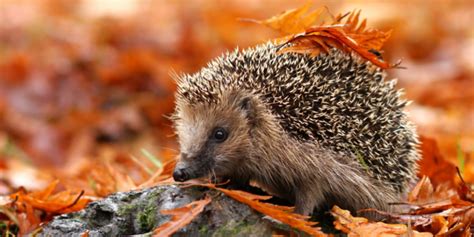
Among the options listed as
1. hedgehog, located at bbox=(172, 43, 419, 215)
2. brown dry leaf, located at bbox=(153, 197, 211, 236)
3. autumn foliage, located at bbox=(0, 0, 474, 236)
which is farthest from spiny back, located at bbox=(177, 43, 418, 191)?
brown dry leaf, located at bbox=(153, 197, 211, 236)

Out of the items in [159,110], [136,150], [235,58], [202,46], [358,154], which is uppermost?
[202,46]

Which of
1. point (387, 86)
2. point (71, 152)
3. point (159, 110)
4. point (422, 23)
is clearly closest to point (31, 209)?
point (387, 86)

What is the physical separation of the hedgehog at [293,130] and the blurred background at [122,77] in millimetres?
1837

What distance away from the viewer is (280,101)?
568 centimetres

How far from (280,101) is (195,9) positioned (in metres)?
16.0

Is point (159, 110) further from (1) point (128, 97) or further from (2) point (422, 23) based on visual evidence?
(2) point (422, 23)

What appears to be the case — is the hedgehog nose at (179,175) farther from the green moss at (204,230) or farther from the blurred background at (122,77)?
the blurred background at (122,77)

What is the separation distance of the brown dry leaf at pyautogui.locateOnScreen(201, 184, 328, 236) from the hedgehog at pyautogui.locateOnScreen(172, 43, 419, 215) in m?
0.46

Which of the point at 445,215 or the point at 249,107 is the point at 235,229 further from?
the point at 445,215

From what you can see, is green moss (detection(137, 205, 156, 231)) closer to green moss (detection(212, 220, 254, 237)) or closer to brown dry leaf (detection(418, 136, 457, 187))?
green moss (detection(212, 220, 254, 237))

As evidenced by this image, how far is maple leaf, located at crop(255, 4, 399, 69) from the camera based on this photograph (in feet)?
19.1

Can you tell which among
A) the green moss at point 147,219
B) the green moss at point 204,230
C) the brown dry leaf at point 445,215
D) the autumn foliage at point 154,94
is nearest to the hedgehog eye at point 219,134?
the autumn foliage at point 154,94

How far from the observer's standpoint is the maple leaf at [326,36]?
5.82m

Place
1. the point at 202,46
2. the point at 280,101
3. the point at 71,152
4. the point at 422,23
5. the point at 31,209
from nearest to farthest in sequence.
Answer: the point at 280,101
the point at 31,209
the point at 71,152
the point at 202,46
the point at 422,23
